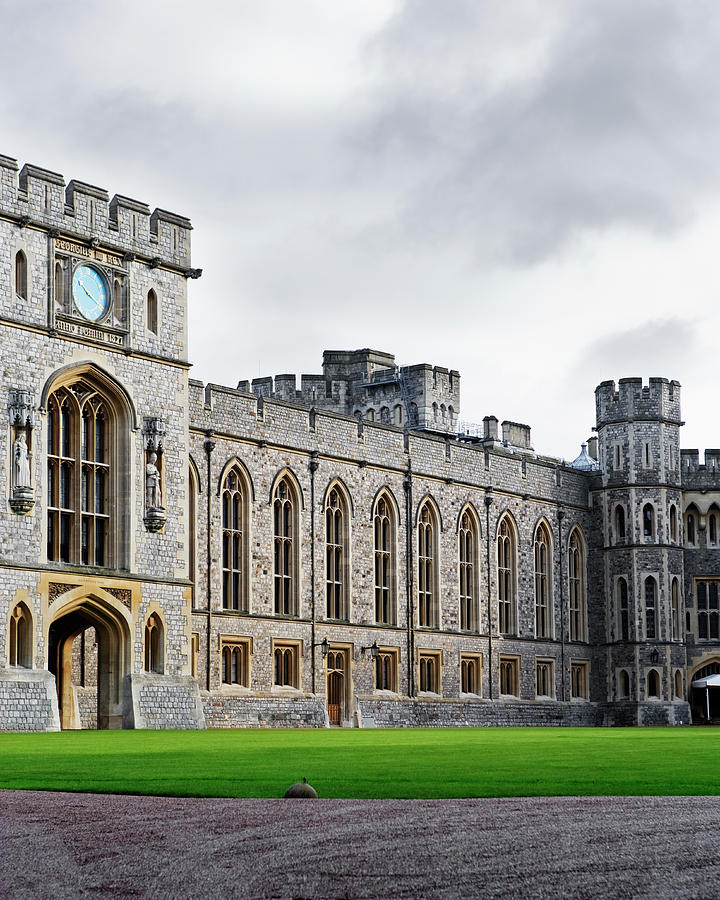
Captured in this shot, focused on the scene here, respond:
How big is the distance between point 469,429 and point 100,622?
37.8m

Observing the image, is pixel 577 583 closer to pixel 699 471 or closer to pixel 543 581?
pixel 543 581

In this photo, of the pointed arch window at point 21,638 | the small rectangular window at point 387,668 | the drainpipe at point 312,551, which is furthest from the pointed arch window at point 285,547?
the pointed arch window at point 21,638

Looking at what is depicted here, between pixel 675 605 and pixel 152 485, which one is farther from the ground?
pixel 152 485

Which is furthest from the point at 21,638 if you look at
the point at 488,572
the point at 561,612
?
the point at 561,612

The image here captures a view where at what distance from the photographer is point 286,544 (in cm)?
4047

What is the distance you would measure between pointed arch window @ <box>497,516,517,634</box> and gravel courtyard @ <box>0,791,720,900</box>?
118 ft

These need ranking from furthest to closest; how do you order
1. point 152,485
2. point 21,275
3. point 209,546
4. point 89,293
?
point 209,546 → point 152,485 → point 89,293 → point 21,275

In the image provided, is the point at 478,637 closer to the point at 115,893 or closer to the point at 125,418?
the point at 125,418

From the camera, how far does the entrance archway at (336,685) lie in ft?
137

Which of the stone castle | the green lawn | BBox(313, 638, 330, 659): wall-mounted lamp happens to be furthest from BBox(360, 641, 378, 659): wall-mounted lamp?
the green lawn

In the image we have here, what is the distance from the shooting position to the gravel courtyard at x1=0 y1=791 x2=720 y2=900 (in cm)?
867

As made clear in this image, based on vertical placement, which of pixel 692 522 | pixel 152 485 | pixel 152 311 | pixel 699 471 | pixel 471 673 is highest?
pixel 152 311

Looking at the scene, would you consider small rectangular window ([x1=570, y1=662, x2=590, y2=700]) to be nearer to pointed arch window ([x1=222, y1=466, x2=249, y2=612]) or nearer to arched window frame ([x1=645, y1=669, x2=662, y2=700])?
arched window frame ([x1=645, y1=669, x2=662, y2=700])

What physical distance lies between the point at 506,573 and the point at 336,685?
9359 mm
